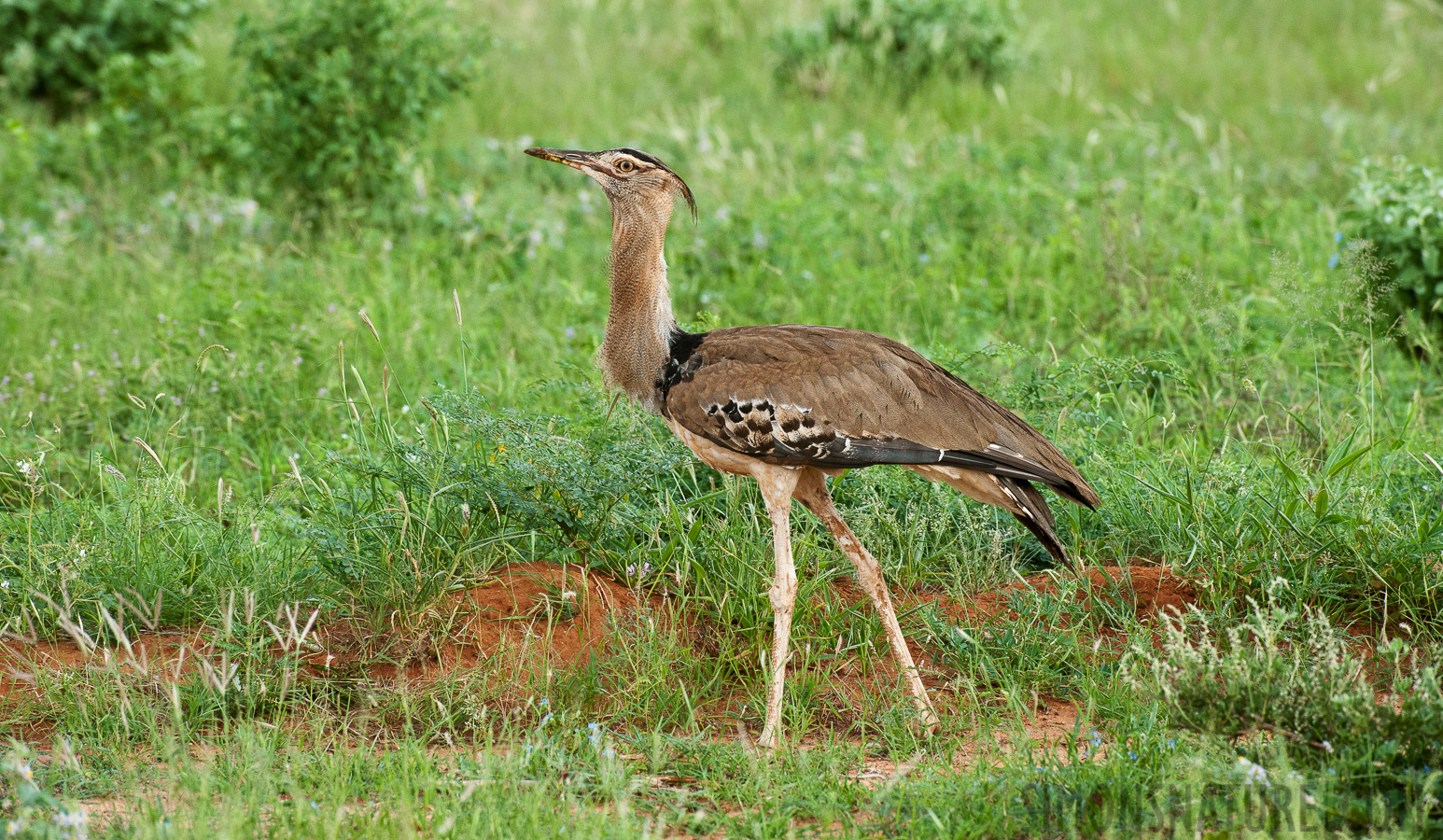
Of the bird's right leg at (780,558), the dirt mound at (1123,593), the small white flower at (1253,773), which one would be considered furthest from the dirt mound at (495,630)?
the small white flower at (1253,773)

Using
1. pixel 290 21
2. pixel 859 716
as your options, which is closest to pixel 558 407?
pixel 859 716

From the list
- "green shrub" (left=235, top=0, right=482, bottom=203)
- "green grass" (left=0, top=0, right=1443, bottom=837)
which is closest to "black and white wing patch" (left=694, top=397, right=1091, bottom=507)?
"green grass" (left=0, top=0, right=1443, bottom=837)

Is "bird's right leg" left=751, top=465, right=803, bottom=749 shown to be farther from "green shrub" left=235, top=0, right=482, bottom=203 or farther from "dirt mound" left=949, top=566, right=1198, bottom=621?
"green shrub" left=235, top=0, right=482, bottom=203

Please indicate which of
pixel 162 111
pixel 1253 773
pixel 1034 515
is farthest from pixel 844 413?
pixel 162 111

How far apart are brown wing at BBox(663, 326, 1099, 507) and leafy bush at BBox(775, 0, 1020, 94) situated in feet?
21.3

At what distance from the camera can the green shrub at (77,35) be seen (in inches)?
A: 341

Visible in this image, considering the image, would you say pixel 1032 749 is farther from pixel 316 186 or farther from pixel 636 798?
pixel 316 186

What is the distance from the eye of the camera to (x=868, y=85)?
392 inches

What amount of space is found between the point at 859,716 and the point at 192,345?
11.6 ft

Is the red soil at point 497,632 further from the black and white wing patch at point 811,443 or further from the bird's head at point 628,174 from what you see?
the bird's head at point 628,174

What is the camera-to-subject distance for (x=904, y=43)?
33.4 feet

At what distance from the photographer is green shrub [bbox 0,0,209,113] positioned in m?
8.66

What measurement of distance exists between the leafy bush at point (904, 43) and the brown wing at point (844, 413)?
256 inches

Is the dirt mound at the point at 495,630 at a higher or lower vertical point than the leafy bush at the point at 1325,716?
lower
